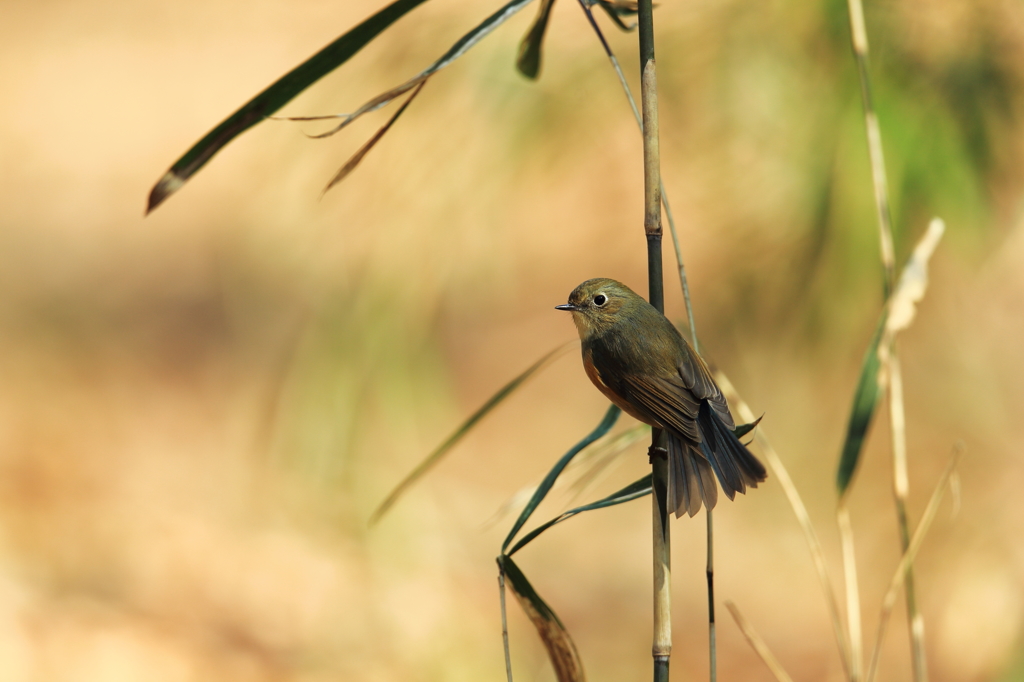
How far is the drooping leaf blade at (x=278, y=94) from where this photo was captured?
2.39 ft

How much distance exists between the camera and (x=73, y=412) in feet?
13.6

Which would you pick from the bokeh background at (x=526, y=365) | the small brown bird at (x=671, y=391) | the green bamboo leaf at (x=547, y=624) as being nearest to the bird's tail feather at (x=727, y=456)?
the small brown bird at (x=671, y=391)

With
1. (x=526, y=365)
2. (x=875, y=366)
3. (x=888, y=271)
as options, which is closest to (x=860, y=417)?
(x=875, y=366)

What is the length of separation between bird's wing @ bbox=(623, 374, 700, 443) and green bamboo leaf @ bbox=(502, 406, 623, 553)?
0.05 metres

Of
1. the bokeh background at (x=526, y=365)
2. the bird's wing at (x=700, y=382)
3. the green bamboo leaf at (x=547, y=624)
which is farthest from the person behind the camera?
the bokeh background at (x=526, y=365)

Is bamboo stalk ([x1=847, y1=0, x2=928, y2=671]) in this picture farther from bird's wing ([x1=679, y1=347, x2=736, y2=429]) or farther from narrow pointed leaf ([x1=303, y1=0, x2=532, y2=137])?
narrow pointed leaf ([x1=303, y1=0, x2=532, y2=137])

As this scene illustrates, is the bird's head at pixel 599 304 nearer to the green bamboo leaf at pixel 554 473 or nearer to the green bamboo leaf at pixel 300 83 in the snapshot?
the green bamboo leaf at pixel 554 473

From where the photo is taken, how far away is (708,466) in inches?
33.1

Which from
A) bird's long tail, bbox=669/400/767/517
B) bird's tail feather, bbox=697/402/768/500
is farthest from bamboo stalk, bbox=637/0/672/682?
bird's tail feather, bbox=697/402/768/500

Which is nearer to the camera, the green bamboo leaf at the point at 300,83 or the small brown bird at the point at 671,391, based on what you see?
the green bamboo leaf at the point at 300,83

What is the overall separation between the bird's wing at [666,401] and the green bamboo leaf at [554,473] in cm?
5

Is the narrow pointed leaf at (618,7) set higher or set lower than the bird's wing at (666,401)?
higher

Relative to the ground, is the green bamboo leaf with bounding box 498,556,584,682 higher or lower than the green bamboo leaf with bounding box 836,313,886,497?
lower

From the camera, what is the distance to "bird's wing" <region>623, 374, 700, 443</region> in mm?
877
